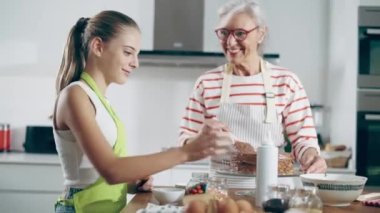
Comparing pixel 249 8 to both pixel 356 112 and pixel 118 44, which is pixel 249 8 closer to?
pixel 118 44

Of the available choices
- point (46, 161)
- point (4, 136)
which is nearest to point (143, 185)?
point (46, 161)

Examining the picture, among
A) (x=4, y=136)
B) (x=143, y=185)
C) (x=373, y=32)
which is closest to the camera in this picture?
(x=143, y=185)

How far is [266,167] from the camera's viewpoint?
1.38m

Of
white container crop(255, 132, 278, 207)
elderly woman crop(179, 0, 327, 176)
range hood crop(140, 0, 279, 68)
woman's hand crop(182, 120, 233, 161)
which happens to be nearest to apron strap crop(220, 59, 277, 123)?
elderly woman crop(179, 0, 327, 176)

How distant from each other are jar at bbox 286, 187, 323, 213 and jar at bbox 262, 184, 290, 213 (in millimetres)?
19

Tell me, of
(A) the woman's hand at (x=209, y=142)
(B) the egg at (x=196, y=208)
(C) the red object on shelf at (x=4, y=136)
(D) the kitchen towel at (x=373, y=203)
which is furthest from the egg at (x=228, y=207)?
→ (C) the red object on shelf at (x=4, y=136)

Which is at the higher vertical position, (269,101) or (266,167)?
(269,101)

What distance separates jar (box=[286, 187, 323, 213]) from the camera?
1.26m

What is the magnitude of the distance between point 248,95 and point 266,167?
724 millimetres

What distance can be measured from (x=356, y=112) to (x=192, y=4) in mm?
1216

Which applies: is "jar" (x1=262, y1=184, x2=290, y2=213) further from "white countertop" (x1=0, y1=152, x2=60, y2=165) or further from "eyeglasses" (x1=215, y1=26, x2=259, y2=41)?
"white countertop" (x1=0, y1=152, x2=60, y2=165)

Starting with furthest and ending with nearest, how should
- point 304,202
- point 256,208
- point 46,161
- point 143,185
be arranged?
point 46,161 → point 143,185 → point 256,208 → point 304,202

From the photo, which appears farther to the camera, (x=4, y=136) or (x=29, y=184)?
(x=4, y=136)

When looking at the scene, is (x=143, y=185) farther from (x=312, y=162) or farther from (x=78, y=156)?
(x=312, y=162)
